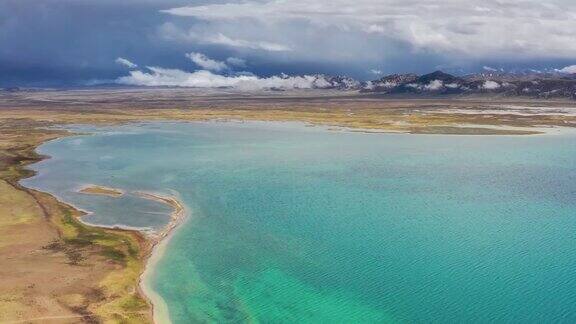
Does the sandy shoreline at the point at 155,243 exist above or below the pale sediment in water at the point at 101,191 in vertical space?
below

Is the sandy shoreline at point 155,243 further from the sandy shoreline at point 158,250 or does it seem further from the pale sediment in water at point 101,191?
the pale sediment in water at point 101,191

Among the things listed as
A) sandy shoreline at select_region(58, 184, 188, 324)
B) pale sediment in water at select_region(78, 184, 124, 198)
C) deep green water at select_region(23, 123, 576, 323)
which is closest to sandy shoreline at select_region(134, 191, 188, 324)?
sandy shoreline at select_region(58, 184, 188, 324)

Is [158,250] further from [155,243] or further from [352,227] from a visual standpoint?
[352,227]

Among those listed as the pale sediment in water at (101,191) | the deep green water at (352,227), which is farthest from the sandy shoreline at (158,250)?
the pale sediment in water at (101,191)

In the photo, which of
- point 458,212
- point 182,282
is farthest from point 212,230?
point 458,212

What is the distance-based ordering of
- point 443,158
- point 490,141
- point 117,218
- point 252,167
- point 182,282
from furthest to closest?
point 490,141 → point 443,158 → point 252,167 → point 117,218 → point 182,282

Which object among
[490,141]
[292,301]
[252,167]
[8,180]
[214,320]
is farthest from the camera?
[490,141]

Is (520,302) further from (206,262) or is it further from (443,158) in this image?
(443,158)

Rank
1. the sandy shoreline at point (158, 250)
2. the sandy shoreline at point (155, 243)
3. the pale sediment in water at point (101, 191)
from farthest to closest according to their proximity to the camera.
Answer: the pale sediment in water at point (101, 191)
the sandy shoreline at point (155, 243)
the sandy shoreline at point (158, 250)

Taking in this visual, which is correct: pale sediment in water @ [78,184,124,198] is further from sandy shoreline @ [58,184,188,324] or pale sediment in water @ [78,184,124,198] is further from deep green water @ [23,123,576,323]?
deep green water @ [23,123,576,323]
